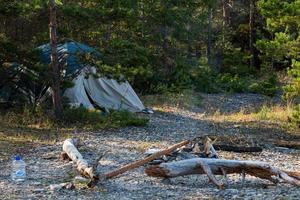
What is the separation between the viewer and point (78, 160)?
26.3ft

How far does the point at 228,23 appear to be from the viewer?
3212cm

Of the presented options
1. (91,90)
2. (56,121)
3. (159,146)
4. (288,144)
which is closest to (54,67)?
(56,121)

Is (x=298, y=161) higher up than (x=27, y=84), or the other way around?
(x=27, y=84)

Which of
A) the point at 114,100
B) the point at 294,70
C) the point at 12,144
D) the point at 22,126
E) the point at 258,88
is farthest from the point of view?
the point at 258,88

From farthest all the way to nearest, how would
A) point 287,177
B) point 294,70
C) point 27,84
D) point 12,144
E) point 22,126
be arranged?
point 27,84
point 22,126
point 294,70
point 12,144
point 287,177

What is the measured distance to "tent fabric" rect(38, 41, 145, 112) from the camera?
46.6 ft

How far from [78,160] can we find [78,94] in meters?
7.31

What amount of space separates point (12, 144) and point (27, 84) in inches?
162

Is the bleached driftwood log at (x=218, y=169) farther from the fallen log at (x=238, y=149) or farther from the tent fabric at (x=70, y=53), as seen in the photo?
the tent fabric at (x=70, y=53)

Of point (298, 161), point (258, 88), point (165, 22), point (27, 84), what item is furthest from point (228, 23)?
point (298, 161)

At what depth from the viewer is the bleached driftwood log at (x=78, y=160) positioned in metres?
7.18

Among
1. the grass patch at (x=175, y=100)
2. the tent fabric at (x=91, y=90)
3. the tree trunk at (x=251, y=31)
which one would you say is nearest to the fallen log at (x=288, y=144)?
the tent fabric at (x=91, y=90)

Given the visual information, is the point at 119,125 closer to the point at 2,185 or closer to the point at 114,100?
the point at 114,100

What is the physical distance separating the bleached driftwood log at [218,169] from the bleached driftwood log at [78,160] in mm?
838
